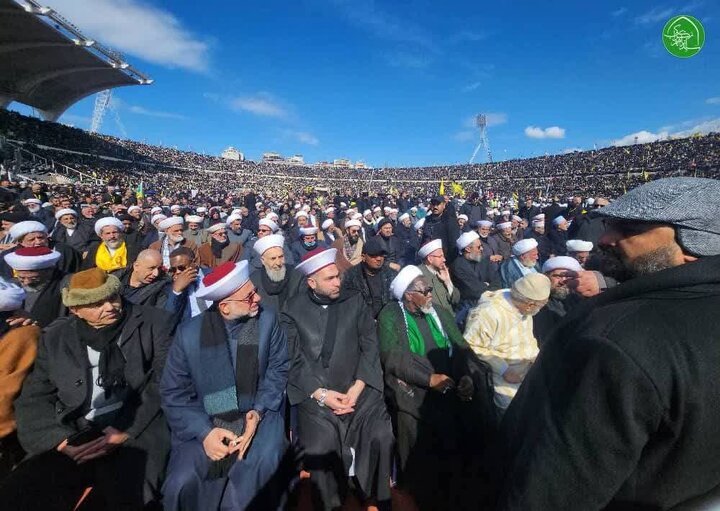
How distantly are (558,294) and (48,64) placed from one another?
1790 inches

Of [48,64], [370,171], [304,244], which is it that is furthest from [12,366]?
[370,171]

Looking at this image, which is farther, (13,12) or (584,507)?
(13,12)

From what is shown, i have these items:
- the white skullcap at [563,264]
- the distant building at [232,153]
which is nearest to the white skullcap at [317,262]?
the white skullcap at [563,264]

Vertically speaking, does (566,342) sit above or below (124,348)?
above

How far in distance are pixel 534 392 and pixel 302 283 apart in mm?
3612

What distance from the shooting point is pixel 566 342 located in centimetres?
114

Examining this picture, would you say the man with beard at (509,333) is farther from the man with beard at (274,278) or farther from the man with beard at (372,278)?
the man with beard at (274,278)

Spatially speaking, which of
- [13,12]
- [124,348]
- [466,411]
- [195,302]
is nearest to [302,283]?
[195,302]

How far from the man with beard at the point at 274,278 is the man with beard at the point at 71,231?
418 centimetres

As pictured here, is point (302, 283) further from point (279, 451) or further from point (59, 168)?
point (59, 168)

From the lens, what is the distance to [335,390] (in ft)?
10.1

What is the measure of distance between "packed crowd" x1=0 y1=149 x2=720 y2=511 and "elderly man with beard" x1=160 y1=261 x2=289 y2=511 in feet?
0.04

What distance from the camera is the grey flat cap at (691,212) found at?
43.8 inches

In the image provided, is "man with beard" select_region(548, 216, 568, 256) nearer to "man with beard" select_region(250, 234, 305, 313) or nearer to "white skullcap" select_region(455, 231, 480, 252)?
"white skullcap" select_region(455, 231, 480, 252)
